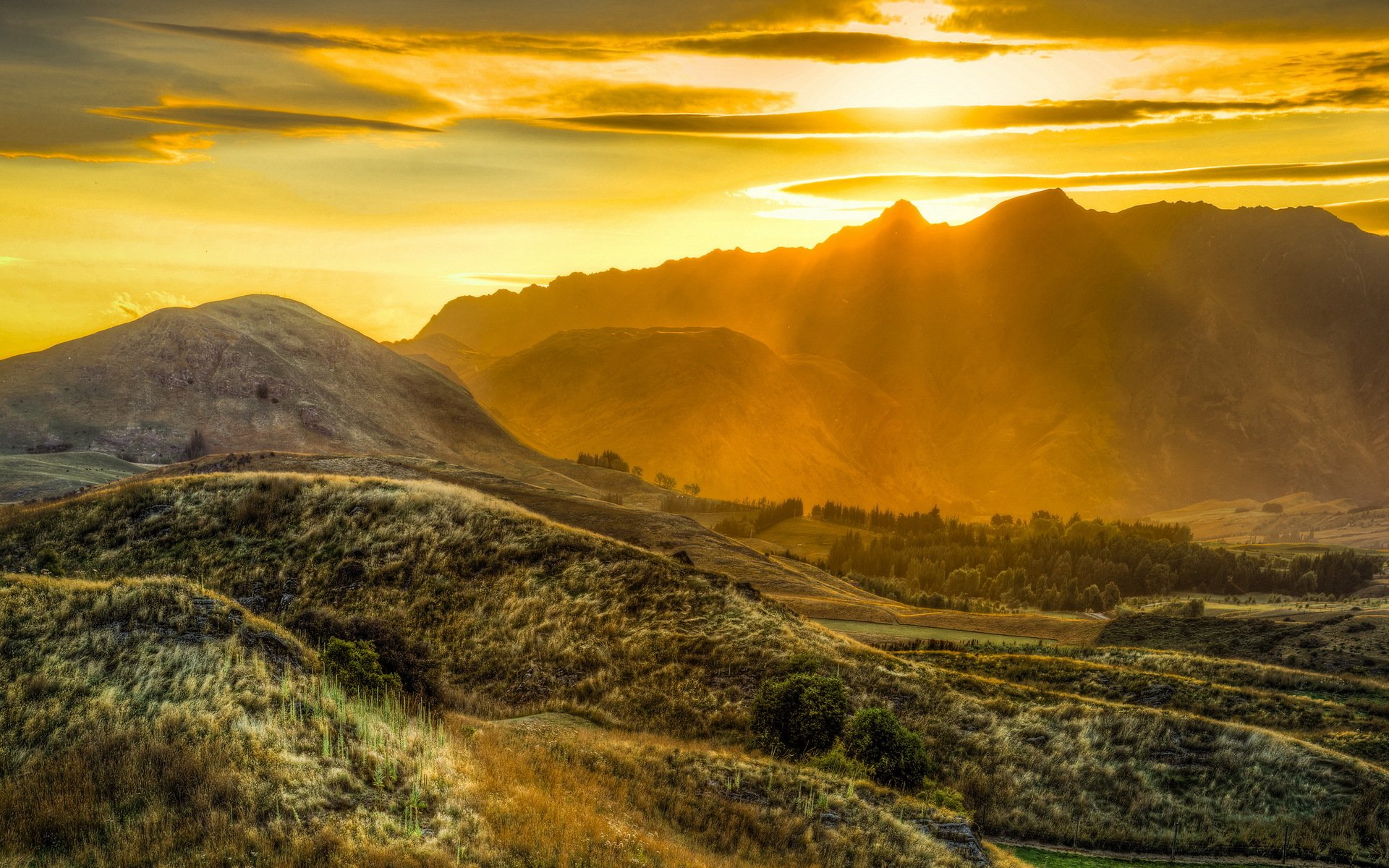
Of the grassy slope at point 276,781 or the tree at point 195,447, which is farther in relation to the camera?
the tree at point 195,447

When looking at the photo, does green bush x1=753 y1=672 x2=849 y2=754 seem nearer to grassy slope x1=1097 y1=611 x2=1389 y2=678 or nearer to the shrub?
the shrub

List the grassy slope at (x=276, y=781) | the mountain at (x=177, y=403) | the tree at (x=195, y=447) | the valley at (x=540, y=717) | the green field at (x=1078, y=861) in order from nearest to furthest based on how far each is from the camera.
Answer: the grassy slope at (x=276, y=781) → the valley at (x=540, y=717) → the green field at (x=1078, y=861) → the tree at (x=195, y=447) → the mountain at (x=177, y=403)

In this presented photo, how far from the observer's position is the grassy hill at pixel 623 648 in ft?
97.5

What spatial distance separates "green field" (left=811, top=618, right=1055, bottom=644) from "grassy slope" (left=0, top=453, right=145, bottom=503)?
280 ft

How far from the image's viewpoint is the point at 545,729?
1096 inches

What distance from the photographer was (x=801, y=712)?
29375 mm

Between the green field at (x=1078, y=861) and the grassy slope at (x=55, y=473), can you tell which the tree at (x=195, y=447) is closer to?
the grassy slope at (x=55, y=473)

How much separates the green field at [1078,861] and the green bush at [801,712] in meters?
6.31

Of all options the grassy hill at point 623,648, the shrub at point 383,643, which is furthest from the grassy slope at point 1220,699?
the shrub at point 383,643

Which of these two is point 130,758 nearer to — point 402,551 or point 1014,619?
point 402,551

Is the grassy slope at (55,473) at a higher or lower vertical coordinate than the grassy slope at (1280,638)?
higher

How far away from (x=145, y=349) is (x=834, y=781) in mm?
205291

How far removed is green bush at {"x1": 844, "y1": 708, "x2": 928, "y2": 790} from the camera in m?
26.9

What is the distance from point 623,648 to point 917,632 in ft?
171
